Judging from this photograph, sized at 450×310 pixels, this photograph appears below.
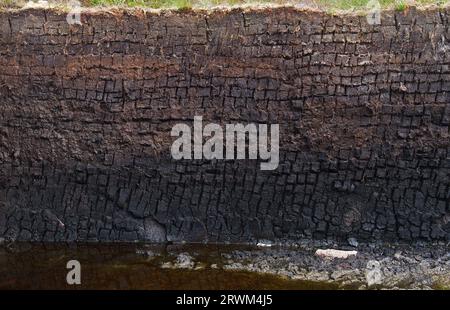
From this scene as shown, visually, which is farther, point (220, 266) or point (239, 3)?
point (239, 3)

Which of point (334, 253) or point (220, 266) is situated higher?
point (334, 253)

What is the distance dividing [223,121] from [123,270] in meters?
1.51

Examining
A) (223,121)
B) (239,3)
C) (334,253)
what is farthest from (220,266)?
(239,3)

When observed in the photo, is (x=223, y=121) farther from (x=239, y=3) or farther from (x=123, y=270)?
(x=123, y=270)

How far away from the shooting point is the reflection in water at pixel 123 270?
6.46 meters

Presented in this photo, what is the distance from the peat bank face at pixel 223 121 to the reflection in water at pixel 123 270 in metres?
0.16

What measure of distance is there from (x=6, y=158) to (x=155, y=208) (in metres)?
1.39

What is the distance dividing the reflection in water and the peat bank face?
16 cm

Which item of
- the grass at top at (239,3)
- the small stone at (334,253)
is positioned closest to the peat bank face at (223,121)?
the grass at top at (239,3)

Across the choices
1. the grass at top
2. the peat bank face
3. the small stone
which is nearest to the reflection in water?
the peat bank face

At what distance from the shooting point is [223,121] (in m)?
7.12

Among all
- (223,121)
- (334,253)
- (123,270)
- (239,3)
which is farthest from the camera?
(239,3)

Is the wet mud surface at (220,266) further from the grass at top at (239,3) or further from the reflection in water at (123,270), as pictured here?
the grass at top at (239,3)

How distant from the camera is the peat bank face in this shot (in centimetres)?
701
